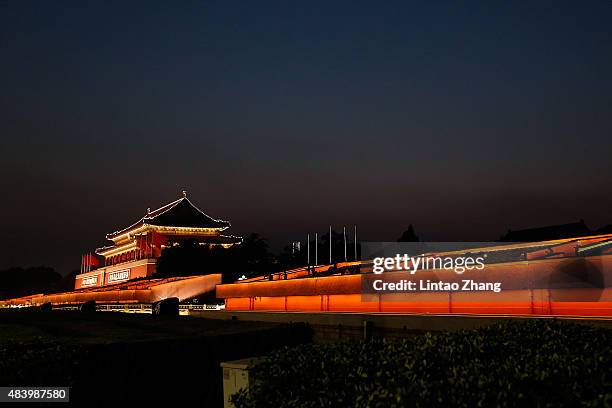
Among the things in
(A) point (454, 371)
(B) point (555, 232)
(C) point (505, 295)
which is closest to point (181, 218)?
(B) point (555, 232)

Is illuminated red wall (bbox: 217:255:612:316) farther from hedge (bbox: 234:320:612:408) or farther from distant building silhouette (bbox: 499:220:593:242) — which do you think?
distant building silhouette (bbox: 499:220:593:242)

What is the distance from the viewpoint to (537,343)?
29.9ft

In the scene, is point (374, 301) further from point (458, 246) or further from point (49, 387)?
point (49, 387)

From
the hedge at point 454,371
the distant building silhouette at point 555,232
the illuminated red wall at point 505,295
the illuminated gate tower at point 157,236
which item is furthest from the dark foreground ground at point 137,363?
the illuminated gate tower at point 157,236

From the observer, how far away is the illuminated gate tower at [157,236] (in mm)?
104250

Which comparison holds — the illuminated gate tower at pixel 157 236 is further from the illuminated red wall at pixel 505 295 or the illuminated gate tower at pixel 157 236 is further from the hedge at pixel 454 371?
the hedge at pixel 454 371

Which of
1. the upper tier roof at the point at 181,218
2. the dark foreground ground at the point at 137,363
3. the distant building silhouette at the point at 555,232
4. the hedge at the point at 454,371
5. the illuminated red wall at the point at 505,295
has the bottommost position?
the dark foreground ground at the point at 137,363

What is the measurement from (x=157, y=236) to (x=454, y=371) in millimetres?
102394

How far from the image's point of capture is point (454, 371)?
7227mm

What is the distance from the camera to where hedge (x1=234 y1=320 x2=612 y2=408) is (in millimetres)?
6539

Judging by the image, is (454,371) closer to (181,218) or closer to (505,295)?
(505,295)

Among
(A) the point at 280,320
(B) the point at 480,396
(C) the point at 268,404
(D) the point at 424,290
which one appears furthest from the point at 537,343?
(A) the point at 280,320

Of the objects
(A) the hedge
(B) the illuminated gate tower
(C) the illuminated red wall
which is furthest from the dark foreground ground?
(B) the illuminated gate tower

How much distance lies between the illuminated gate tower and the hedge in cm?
9453
